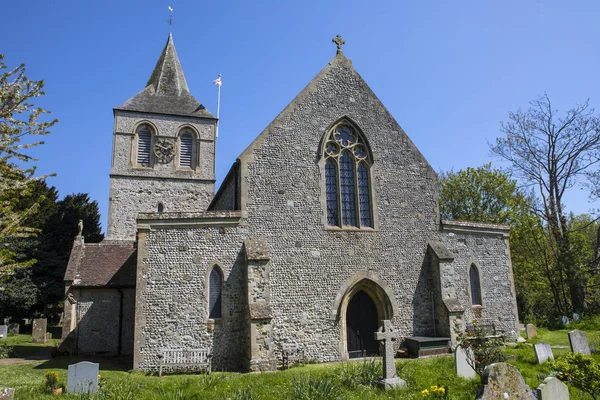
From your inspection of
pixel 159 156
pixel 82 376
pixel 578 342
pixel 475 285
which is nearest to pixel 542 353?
pixel 578 342

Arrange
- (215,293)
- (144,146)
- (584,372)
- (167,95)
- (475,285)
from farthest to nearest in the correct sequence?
1. (167,95)
2. (144,146)
3. (475,285)
4. (215,293)
5. (584,372)

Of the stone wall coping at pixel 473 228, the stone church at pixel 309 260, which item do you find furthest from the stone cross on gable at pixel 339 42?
the stone wall coping at pixel 473 228

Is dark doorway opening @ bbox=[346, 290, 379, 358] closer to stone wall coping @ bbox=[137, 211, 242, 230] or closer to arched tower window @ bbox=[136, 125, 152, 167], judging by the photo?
stone wall coping @ bbox=[137, 211, 242, 230]

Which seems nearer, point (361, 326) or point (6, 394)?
point (6, 394)

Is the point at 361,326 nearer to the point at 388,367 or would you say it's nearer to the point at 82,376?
the point at 388,367

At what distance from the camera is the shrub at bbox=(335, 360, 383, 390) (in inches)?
418

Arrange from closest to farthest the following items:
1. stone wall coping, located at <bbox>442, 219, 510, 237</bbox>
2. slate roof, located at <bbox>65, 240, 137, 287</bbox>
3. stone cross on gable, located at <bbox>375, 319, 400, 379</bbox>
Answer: stone cross on gable, located at <bbox>375, 319, 400, 379</bbox>
stone wall coping, located at <bbox>442, 219, 510, 237</bbox>
slate roof, located at <bbox>65, 240, 137, 287</bbox>

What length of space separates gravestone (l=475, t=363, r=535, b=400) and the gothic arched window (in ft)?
35.2

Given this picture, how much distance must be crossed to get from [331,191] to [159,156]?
1703cm

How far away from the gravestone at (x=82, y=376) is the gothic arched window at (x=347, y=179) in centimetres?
957

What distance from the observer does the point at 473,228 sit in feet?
60.8

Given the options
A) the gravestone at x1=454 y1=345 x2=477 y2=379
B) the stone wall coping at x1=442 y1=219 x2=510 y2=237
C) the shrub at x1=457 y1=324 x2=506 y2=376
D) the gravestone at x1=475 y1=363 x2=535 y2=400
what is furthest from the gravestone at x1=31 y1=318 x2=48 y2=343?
the gravestone at x1=475 y1=363 x2=535 y2=400

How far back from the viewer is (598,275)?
1043 inches

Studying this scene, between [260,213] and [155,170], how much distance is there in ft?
52.8
